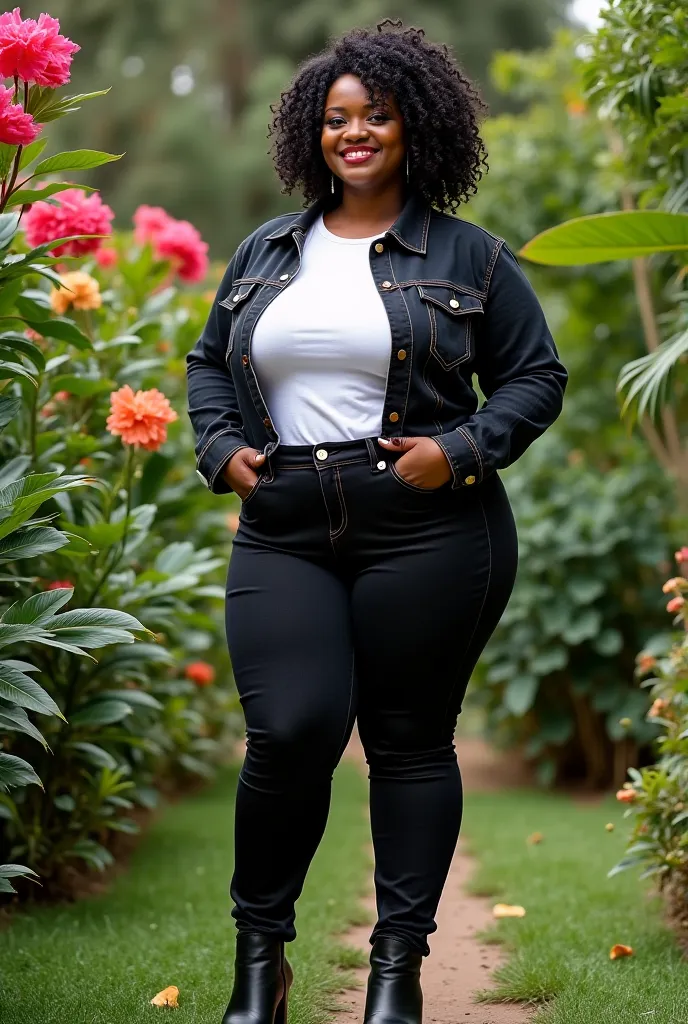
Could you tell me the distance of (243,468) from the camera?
237 cm

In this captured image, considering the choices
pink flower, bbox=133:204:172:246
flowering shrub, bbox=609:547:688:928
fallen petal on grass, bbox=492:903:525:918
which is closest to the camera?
flowering shrub, bbox=609:547:688:928

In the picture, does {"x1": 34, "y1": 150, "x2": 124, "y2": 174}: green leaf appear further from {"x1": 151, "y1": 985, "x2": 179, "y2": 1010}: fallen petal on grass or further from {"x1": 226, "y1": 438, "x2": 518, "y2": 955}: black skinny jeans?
{"x1": 151, "y1": 985, "x2": 179, "y2": 1010}: fallen petal on grass

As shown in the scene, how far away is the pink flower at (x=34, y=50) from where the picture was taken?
7.54ft

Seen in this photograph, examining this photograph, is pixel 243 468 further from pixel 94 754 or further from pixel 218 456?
pixel 94 754

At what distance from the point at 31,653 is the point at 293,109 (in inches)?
60.1

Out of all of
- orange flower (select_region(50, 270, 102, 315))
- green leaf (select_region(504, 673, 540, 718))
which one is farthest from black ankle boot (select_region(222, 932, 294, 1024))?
green leaf (select_region(504, 673, 540, 718))

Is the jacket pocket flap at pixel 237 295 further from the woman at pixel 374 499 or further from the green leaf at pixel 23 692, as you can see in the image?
the green leaf at pixel 23 692

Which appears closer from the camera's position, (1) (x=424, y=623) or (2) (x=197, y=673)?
(1) (x=424, y=623)

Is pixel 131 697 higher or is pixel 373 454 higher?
pixel 373 454

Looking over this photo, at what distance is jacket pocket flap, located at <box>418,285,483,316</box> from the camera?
2307 mm

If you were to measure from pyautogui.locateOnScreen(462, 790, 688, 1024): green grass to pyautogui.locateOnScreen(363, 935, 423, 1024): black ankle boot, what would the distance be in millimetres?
349

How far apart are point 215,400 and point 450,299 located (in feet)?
1.77

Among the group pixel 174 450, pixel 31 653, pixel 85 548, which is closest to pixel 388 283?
pixel 85 548

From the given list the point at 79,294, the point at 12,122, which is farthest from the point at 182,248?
the point at 12,122
